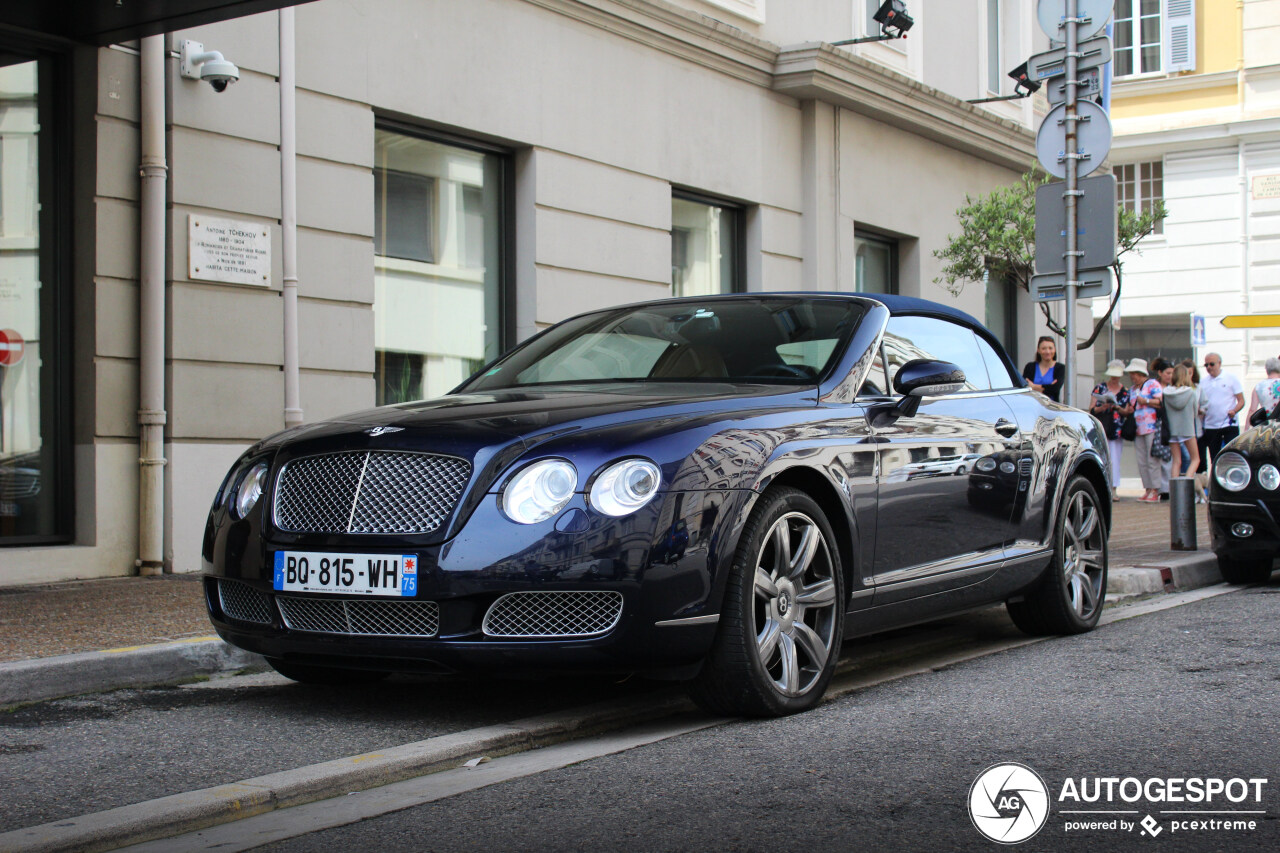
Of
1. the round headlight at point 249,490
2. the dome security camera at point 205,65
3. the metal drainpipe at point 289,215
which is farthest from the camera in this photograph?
the metal drainpipe at point 289,215

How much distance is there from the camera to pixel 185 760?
4.20 metres

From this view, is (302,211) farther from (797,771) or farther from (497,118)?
(797,771)

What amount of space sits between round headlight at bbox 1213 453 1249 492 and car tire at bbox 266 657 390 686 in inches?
233

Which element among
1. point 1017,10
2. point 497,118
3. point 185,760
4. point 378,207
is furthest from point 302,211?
point 1017,10

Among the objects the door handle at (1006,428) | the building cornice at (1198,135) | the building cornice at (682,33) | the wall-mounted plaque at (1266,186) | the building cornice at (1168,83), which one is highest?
the building cornice at (1168,83)

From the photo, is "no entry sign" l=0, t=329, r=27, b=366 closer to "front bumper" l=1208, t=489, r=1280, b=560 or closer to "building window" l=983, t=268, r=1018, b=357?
"front bumper" l=1208, t=489, r=1280, b=560

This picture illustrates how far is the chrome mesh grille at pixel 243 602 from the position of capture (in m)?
4.68

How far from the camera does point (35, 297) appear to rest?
870 cm

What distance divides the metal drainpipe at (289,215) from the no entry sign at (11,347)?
164cm

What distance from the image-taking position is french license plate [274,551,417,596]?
14.1 ft

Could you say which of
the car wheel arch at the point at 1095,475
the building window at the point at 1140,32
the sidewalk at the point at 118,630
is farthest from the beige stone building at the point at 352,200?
the building window at the point at 1140,32

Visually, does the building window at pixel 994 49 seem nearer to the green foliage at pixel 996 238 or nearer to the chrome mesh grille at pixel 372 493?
the green foliage at pixel 996 238

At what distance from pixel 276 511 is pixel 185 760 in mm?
843

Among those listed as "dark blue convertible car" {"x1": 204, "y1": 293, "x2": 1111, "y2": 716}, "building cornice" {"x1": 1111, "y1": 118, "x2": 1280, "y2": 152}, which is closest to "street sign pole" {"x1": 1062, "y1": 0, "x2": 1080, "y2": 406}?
"dark blue convertible car" {"x1": 204, "y1": 293, "x2": 1111, "y2": 716}
